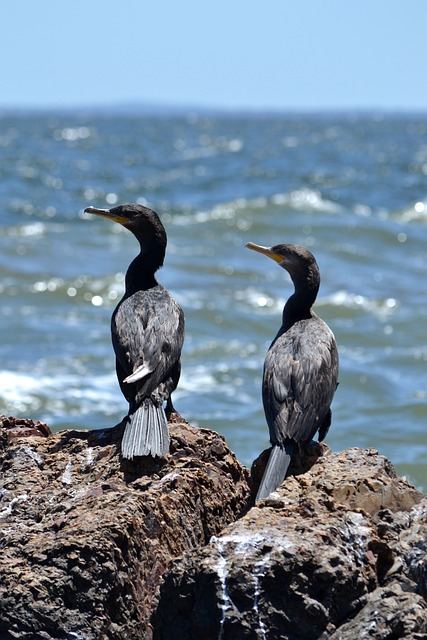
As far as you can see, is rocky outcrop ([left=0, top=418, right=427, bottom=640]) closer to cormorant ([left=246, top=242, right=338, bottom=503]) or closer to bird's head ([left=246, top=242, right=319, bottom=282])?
cormorant ([left=246, top=242, right=338, bottom=503])

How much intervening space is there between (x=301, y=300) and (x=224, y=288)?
10531 millimetres

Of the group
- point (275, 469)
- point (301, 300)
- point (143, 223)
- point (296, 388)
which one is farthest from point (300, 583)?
point (143, 223)

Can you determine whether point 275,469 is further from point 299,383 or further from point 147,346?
point 147,346

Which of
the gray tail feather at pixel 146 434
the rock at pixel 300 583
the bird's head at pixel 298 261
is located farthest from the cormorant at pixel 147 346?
the rock at pixel 300 583

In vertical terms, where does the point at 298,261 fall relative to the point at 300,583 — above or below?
above

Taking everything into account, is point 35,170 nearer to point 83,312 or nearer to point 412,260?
point 412,260

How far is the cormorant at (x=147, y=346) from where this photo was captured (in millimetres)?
5213

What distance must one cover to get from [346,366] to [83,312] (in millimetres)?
4091

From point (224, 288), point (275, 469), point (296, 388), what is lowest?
point (275, 469)

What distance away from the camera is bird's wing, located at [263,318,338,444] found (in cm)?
547

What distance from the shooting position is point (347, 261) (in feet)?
66.0

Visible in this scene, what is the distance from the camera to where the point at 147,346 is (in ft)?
19.4

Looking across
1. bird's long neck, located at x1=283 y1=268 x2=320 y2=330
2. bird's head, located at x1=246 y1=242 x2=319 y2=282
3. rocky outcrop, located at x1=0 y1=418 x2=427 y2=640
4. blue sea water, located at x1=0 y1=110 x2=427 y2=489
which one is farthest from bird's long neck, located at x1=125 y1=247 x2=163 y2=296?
blue sea water, located at x1=0 y1=110 x2=427 y2=489

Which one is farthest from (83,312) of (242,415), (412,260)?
(412,260)
